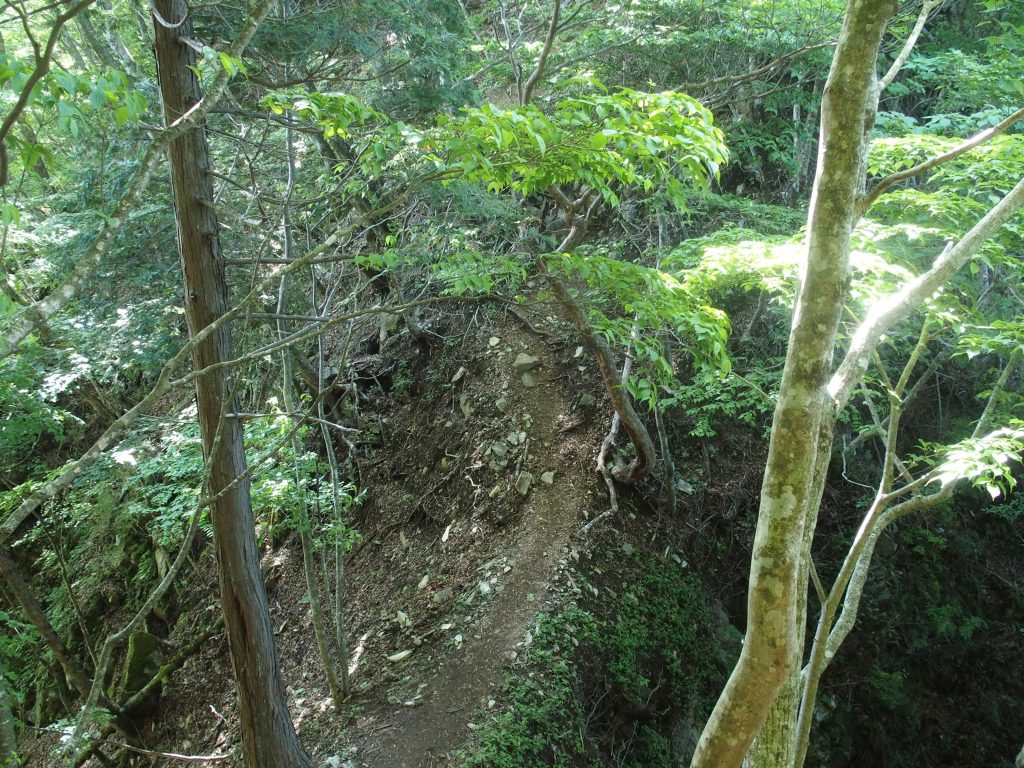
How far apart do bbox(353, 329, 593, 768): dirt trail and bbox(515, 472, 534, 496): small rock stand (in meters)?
0.07

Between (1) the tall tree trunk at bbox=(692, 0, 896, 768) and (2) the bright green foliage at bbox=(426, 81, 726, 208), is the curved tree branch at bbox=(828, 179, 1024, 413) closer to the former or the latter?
(1) the tall tree trunk at bbox=(692, 0, 896, 768)

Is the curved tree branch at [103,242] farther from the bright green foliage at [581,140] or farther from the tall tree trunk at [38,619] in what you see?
the tall tree trunk at [38,619]

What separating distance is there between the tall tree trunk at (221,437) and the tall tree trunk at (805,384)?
10.9 ft

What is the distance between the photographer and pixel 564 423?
8109 millimetres

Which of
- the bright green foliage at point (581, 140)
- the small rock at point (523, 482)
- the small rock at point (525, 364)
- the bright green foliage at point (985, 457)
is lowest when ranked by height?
the small rock at point (523, 482)

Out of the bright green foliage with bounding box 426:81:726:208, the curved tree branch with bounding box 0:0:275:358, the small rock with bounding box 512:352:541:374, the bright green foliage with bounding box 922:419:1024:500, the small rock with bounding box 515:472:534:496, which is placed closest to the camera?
the curved tree branch with bounding box 0:0:275:358

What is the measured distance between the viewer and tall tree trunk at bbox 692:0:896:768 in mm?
2729

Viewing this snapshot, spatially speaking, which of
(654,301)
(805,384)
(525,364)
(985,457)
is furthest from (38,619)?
(985,457)

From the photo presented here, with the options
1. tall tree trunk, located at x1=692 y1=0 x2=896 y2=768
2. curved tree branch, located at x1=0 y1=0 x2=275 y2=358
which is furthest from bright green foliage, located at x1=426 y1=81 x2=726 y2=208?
curved tree branch, located at x1=0 y1=0 x2=275 y2=358

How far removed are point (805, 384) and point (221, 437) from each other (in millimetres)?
3439

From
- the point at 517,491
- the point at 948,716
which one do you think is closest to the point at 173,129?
the point at 517,491

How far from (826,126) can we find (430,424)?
699 centimetres

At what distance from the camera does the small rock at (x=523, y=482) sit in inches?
290

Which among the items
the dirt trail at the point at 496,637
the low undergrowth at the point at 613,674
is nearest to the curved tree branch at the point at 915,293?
the low undergrowth at the point at 613,674
